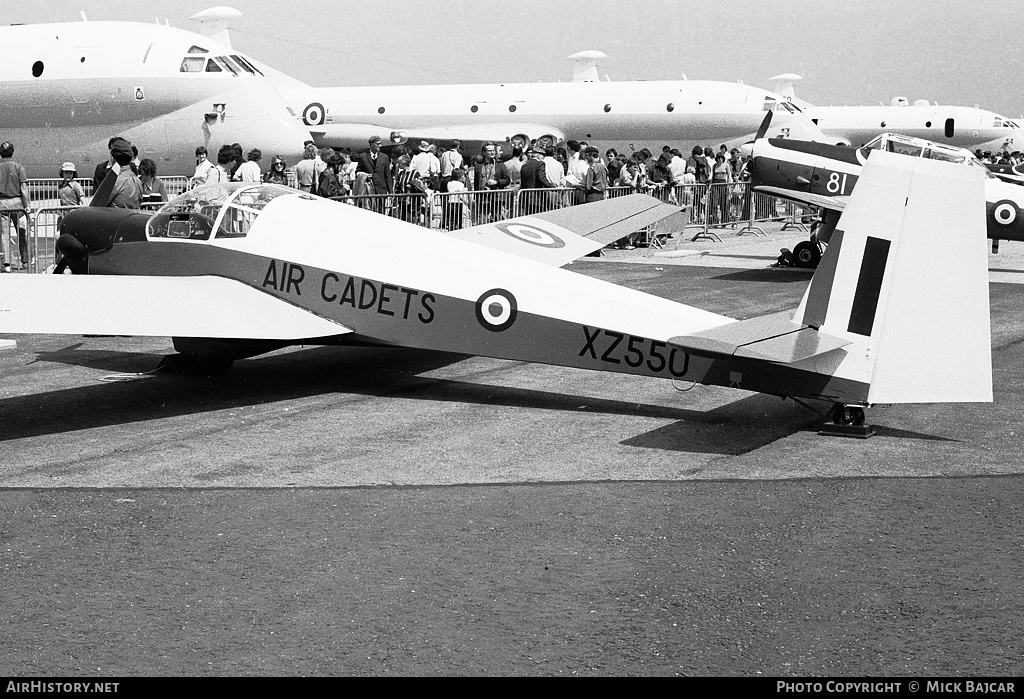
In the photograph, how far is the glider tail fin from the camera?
790cm

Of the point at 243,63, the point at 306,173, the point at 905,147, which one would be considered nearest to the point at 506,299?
the point at 905,147

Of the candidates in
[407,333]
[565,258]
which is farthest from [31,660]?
[565,258]

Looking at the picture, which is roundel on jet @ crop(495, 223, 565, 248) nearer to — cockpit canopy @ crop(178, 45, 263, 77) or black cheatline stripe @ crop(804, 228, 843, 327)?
black cheatline stripe @ crop(804, 228, 843, 327)

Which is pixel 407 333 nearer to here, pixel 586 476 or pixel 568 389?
pixel 568 389

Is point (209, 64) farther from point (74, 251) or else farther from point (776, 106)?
point (776, 106)

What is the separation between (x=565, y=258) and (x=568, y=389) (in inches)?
110

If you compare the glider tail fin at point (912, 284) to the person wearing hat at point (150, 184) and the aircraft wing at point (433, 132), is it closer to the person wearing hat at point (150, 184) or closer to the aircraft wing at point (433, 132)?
the person wearing hat at point (150, 184)

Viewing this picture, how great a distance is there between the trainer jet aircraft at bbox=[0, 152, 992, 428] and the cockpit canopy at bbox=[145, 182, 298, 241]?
0.02 meters

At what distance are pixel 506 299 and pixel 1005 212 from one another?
13.0 metres

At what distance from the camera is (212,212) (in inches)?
431

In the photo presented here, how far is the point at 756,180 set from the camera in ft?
70.0

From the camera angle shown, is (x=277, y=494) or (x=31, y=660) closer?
(x=31, y=660)

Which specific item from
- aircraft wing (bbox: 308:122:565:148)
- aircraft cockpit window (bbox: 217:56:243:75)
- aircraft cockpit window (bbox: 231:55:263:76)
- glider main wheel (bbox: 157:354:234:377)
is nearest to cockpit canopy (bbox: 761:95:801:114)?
aircraft wing (bbox: 308:122:565:148)
